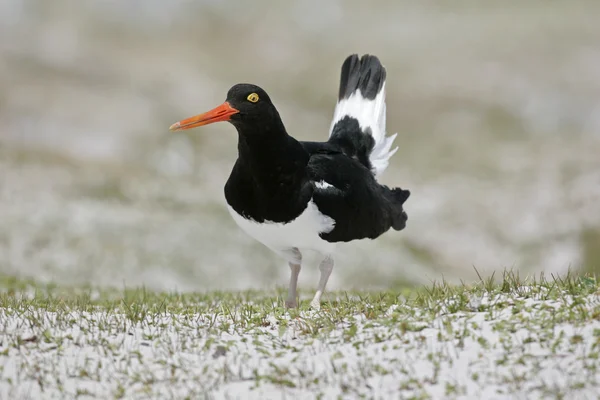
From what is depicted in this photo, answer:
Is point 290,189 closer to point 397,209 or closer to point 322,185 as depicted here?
point 322,185

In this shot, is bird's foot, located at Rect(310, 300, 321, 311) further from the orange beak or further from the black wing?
the orange beak

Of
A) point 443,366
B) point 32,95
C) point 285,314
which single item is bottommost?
point 443,366

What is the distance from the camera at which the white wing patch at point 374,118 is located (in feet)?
41.3

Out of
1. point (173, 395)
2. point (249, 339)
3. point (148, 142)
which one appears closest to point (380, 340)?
point (249, 339)

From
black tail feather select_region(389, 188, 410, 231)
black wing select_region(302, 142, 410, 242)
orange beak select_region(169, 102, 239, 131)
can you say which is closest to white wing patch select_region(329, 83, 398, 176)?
black tail feather select_region(389, 188, 410, 231)

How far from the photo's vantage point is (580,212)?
61.2m

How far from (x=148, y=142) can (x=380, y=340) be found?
240ft

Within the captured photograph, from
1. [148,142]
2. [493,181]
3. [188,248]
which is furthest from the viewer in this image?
[148,142]

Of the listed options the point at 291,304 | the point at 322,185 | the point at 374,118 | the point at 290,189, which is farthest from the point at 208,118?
the point at 374,118

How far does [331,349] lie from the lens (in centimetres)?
745

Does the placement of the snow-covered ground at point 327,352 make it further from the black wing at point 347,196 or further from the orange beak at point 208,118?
the orange beak at point 208,118

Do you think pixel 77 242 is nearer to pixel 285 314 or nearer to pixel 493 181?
pixel 285 314

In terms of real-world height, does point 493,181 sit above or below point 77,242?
above

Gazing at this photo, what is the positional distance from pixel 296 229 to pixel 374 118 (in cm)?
386
